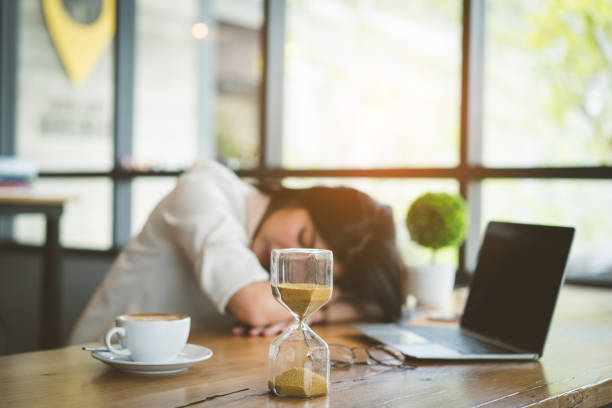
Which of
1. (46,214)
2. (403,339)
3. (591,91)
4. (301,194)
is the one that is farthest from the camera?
(46,214)

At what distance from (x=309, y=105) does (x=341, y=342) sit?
216cm

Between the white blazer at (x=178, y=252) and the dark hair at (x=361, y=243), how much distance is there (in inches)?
7.8

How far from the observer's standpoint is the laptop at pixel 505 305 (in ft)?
3.75

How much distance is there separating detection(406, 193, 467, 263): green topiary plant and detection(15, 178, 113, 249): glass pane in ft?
6.76

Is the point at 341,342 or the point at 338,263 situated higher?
the point at 338,263

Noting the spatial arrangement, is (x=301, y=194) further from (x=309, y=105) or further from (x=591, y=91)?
(x=309, y=105)

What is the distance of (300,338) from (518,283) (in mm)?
569

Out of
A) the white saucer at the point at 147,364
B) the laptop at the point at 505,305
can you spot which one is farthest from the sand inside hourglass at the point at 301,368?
the laptop at the point at 505,305

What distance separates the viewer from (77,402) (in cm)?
82

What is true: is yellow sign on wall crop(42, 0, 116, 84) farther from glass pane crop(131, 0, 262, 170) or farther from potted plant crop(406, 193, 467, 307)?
potted plant crop(406, 193, 467, 307)

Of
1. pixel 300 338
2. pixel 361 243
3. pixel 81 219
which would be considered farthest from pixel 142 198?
pixel 300 338

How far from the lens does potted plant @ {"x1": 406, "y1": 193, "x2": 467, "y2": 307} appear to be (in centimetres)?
166

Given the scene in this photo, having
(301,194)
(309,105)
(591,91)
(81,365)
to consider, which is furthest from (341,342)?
(309,105)

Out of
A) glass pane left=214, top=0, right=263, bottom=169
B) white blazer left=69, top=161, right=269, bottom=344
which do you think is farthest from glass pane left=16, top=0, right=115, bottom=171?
white blazer left=69, top=161, right=269, bottom=344
